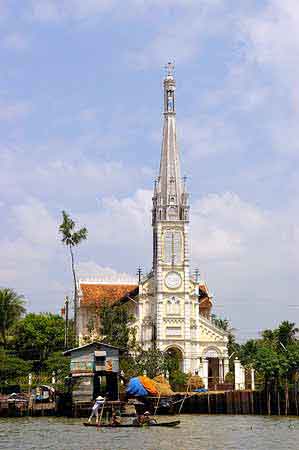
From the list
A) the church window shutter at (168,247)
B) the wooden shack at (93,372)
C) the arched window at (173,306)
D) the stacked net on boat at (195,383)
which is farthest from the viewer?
the church window shutter at (168,247)

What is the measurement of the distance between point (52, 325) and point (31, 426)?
4071cm

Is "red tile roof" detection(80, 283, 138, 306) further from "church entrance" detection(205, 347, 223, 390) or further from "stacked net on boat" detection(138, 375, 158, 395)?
"stacked net on boat" detection(138, 375, 158, 395)

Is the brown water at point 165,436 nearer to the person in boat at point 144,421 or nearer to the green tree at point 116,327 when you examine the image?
the person in boat at point 144,421

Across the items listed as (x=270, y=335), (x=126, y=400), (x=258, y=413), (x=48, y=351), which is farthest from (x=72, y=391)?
(x=270, y=335)

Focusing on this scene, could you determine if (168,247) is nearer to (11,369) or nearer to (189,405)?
(11,369)

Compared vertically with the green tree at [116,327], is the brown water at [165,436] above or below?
below

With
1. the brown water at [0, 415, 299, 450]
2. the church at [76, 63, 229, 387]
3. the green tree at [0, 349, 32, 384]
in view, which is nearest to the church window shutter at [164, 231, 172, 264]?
the church at [76, 63, 229, 387]

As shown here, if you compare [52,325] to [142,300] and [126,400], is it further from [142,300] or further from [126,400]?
[126,400]

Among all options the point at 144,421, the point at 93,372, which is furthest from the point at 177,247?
the point at 144,421

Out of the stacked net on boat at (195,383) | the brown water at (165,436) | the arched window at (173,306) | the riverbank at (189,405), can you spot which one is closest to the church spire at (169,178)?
the arched window at (173,306)

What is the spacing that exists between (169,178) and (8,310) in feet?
71.6

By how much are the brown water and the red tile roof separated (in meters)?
40.8

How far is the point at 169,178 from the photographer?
9444 cm

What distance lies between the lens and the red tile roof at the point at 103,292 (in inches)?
3752
